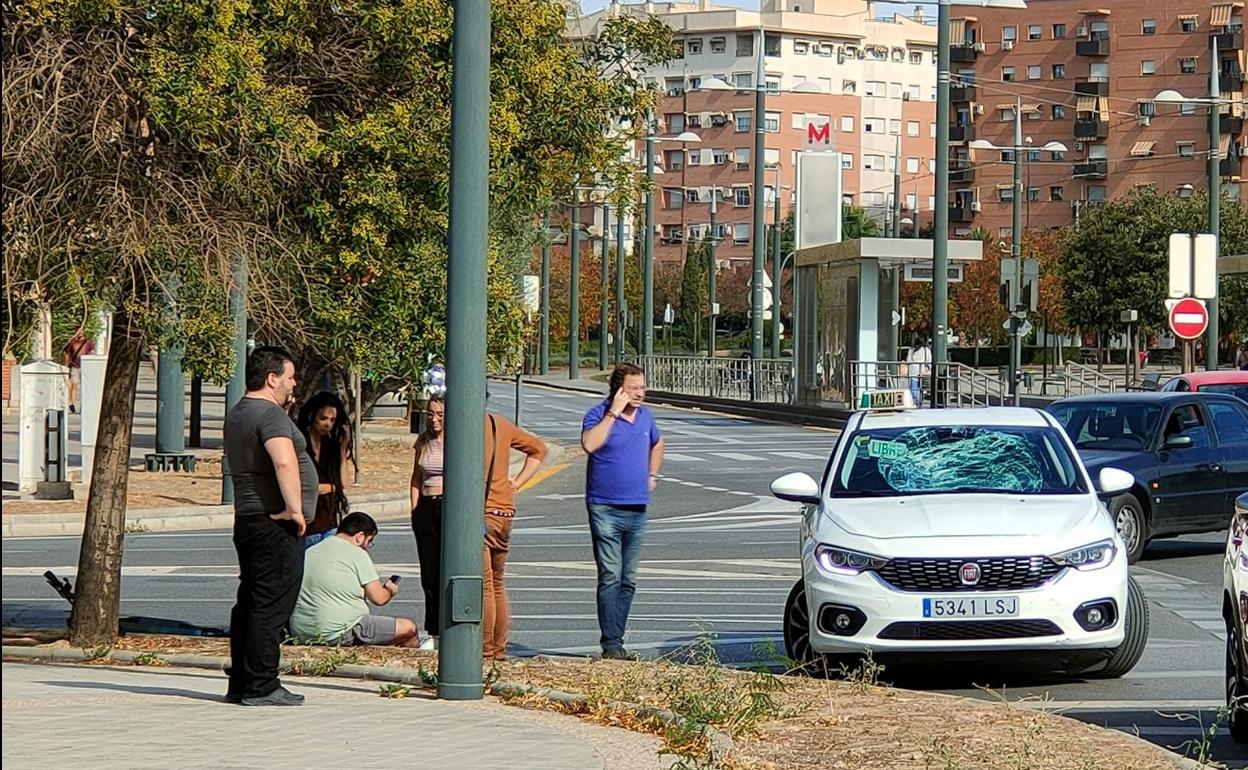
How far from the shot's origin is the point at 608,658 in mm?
11641

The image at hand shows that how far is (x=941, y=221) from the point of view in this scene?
41.7m

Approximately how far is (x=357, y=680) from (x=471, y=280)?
2195mm

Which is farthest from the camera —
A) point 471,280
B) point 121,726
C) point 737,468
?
point 737,468

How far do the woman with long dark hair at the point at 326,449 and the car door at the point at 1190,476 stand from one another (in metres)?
9.43

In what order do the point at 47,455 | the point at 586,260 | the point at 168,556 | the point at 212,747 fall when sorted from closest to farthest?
the point at 212,747 < the point at 168,556 < the point at 47,455 < the point at 586,260

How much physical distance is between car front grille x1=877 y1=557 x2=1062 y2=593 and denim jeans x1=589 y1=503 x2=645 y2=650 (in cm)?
180

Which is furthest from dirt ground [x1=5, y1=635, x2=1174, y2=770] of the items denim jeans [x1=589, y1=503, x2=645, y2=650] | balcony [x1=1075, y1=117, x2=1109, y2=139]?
balcony [x1=1075, y1=117, x2=1109, y2=139]

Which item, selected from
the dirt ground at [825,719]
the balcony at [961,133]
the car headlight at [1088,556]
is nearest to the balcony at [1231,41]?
the balcony at [961,133]

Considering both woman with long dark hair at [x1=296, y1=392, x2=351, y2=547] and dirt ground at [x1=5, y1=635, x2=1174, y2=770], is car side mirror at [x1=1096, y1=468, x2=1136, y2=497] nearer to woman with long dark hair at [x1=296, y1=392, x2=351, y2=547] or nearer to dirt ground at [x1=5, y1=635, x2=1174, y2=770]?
dirt ground at [x1=5, y1=635, x2=1174, y2=770]

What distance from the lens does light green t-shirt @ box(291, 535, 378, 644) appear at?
485 inches

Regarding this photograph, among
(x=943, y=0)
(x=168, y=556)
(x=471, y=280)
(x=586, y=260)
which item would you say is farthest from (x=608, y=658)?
(x=586, y=260)

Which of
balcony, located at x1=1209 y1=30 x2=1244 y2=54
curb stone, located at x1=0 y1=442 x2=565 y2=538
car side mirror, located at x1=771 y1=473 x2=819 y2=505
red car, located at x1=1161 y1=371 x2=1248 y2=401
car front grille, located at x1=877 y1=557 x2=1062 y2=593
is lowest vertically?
curb stone, located at x1=0 y1=442 x2=565 y2=538

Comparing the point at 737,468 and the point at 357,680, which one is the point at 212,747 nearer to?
the point at 357,680

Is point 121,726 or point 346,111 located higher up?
point 346,111
